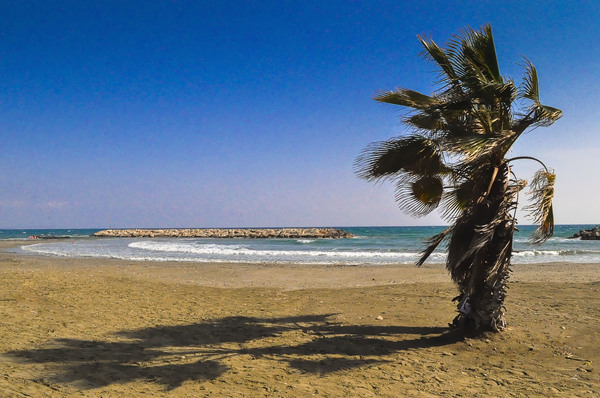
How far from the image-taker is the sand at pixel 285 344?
525 centimetres

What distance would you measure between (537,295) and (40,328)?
457 inches

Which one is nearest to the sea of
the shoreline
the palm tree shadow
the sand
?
the shoreline

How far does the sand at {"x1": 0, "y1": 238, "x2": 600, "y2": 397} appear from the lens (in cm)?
525

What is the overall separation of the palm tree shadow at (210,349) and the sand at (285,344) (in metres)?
0.03

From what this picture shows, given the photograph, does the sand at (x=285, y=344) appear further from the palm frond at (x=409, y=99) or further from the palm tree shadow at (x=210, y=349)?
the palm frond at (x=409, y=99)

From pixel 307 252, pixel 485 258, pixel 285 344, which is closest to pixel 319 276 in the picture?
pixel 285 344

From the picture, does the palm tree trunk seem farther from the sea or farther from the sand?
the sea

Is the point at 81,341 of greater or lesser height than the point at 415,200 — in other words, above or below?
below

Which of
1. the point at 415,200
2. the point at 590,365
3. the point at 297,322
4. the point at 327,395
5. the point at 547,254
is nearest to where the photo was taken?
the point at 327,395

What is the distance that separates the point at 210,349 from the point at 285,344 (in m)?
1.25

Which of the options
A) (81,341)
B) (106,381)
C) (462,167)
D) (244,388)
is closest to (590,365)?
(462,167)

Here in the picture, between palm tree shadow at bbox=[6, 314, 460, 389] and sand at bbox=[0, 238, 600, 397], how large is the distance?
26 mm

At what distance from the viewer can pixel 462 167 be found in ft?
22.4

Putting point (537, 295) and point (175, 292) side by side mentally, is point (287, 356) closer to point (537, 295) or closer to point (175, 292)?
point (175, 292)
